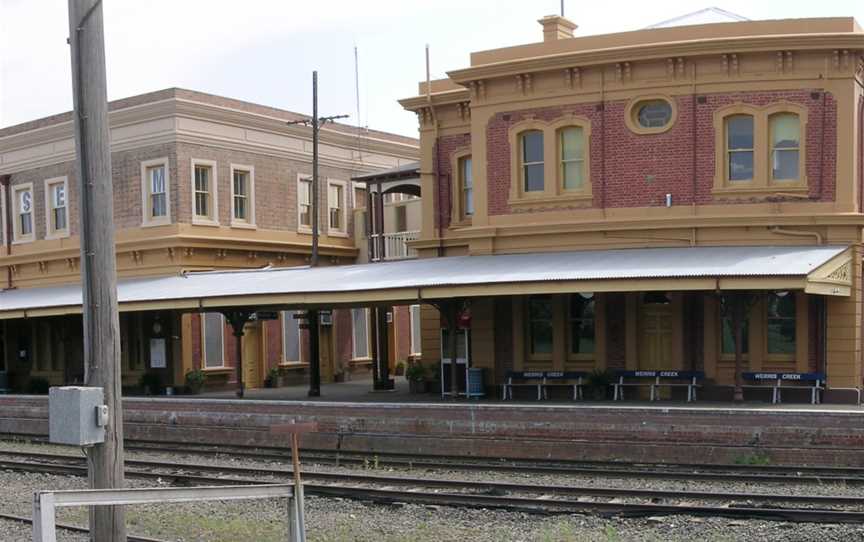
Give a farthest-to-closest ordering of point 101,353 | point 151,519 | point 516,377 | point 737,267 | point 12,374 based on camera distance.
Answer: point 12,374, point 516,377, point 737,267, point 151,519, point 101,353

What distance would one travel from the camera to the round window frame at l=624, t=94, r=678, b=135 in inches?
888

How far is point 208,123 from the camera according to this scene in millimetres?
32250

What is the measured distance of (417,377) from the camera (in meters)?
26.6

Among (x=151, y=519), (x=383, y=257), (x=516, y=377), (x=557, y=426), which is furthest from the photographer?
(x=383, y=257)

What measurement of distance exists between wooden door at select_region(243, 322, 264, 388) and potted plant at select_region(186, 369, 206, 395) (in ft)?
7.18

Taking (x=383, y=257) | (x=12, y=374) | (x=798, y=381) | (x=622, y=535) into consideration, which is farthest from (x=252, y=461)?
(x=12, y=374)

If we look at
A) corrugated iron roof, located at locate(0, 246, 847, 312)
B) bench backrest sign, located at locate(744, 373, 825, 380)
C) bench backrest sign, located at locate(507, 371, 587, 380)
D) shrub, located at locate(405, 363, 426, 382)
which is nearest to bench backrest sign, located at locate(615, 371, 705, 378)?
bench backrest sign, located at locate(507, 371, 587, 380)

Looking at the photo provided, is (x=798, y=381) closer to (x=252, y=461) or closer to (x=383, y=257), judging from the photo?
(x=252, y=461)

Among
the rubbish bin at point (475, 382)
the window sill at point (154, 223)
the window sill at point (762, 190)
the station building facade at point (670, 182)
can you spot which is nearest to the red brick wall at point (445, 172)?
the station building facade at point (670, 182)

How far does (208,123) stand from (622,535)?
77.9 ft

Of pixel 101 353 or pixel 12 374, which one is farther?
pixel 12 374

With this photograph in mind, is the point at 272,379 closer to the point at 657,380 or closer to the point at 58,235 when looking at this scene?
the point at 58,235

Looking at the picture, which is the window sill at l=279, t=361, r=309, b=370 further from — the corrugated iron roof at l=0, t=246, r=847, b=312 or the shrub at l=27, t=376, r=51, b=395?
the shrub at l=27, t=376, r=51, b=395

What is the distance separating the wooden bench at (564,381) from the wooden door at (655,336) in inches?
52.5
